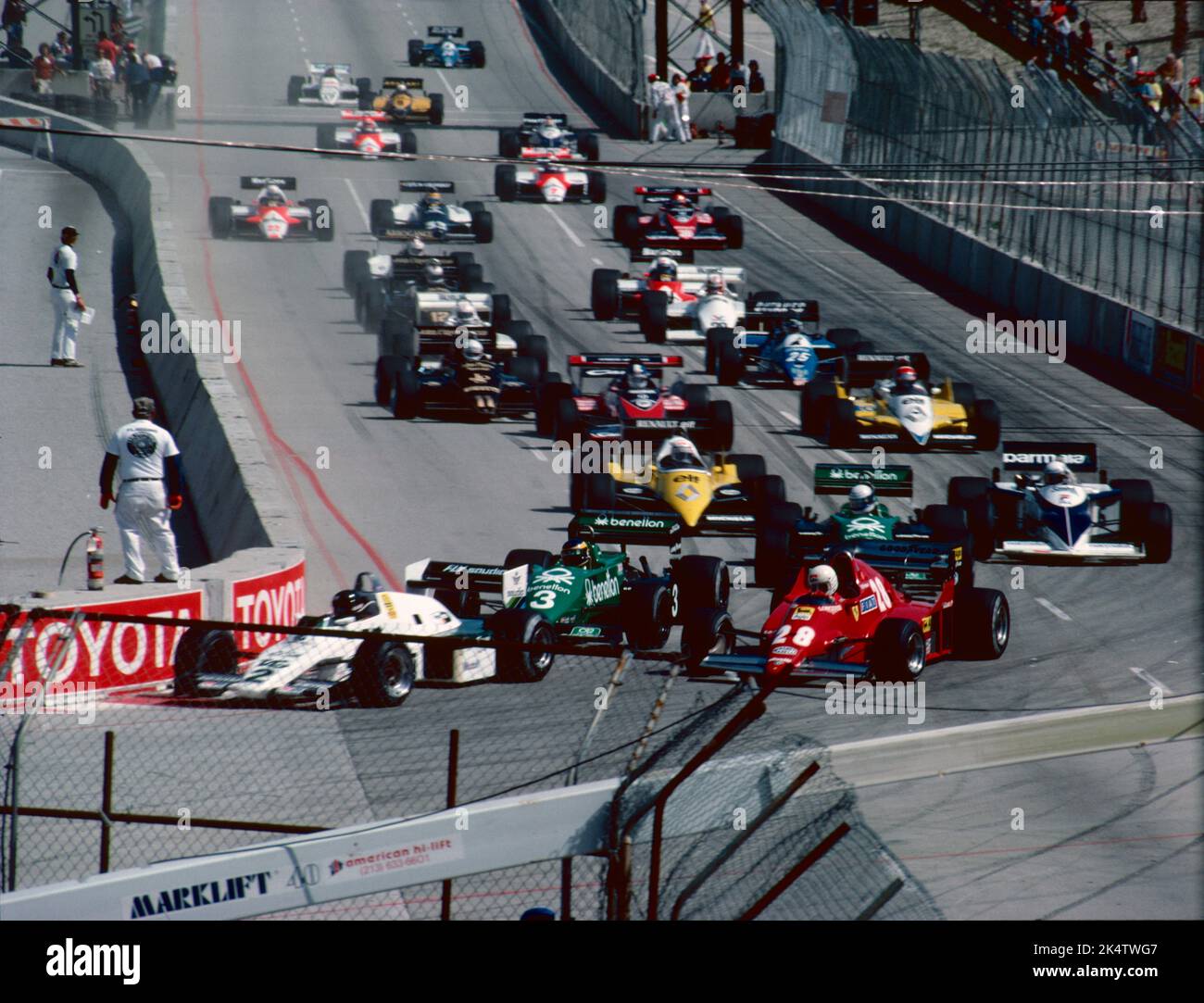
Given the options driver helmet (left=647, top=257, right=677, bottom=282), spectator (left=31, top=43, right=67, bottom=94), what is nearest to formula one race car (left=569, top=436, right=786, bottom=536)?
driver helmet (left=647, top=257, right=677, bottom=282)

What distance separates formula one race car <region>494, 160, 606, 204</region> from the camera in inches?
1581

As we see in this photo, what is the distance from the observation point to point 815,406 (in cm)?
2370

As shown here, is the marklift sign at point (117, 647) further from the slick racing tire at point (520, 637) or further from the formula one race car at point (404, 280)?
the formula one race car at point (404, 280)

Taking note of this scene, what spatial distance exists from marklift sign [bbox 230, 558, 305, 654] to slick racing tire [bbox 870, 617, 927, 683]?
4480 millimetres

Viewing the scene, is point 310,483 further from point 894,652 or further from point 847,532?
point 894,652

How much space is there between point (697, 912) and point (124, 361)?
21.2 m

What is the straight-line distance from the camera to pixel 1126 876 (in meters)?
10.6

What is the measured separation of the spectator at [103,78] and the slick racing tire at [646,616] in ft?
121

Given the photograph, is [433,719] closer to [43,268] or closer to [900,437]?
[900,437]

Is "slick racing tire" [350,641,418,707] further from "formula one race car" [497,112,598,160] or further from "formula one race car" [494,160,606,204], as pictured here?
"formula one race car" [497,112,598,160]

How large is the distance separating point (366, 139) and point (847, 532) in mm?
28178

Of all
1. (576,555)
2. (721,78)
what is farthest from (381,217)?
(576,555)

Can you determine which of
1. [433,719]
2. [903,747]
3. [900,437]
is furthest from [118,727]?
[900,437]

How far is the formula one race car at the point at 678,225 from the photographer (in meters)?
35.4
